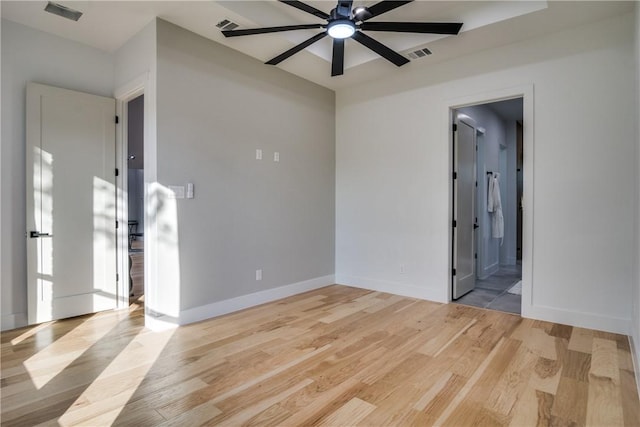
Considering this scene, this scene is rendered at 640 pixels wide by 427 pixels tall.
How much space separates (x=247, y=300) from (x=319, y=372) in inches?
71.8

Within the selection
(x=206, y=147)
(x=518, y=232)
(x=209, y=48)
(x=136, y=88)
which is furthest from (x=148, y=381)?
(x=518, y=232)

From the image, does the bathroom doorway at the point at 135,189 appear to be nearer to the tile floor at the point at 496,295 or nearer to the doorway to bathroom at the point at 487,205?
the doorway to bathroom at the point at 487,205

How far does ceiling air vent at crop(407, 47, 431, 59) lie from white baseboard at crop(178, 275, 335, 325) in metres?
3.25

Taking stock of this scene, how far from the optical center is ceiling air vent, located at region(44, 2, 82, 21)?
10.3 ft

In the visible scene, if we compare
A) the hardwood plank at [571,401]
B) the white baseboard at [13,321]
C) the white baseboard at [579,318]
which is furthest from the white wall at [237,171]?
the hardwood plank at [571,401]

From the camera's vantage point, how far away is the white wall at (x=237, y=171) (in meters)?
3.47

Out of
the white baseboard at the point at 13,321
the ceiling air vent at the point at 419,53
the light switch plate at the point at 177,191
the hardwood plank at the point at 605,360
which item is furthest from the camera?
the ceiling air vent at the point at 419,53

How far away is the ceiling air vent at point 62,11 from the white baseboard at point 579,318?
5.41 meters

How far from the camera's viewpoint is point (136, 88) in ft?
11.9

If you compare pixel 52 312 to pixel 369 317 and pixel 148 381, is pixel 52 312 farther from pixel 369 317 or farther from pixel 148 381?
pixel 369 317

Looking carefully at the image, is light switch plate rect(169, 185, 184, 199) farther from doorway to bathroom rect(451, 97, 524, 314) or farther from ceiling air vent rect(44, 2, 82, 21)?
doorway to bathroom rect(451, 97, 524, 314)

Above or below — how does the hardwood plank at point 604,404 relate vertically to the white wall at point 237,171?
below

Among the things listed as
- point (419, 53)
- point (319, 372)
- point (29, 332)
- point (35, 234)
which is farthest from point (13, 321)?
point (419, 53)

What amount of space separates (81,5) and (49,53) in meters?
0.89
